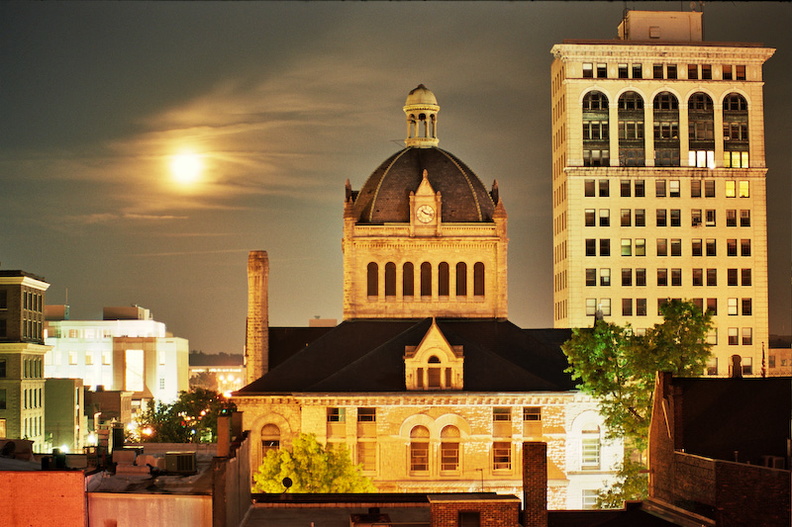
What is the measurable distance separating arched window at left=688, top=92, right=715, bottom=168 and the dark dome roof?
176ft

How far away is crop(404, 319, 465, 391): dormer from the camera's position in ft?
348

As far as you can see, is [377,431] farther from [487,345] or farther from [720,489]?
[720,489]

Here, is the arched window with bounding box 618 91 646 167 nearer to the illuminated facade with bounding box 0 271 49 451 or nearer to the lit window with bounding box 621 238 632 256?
the lit window with bounding box 621 238 632 256

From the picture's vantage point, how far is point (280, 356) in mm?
124562

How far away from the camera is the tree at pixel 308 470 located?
94.9 metres

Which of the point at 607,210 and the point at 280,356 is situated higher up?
the point at 607,210

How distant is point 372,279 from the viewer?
395 feet

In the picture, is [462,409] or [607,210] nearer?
[462,409]

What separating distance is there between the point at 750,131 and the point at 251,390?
81.8 metres

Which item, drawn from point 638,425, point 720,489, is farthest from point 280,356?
point 720,489

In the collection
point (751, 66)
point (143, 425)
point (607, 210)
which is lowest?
point (143, 425)

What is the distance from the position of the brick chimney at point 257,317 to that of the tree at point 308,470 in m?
25.3

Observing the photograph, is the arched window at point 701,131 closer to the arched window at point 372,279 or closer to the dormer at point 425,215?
the dormer at point 425,215

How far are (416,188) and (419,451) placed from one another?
24.4m
